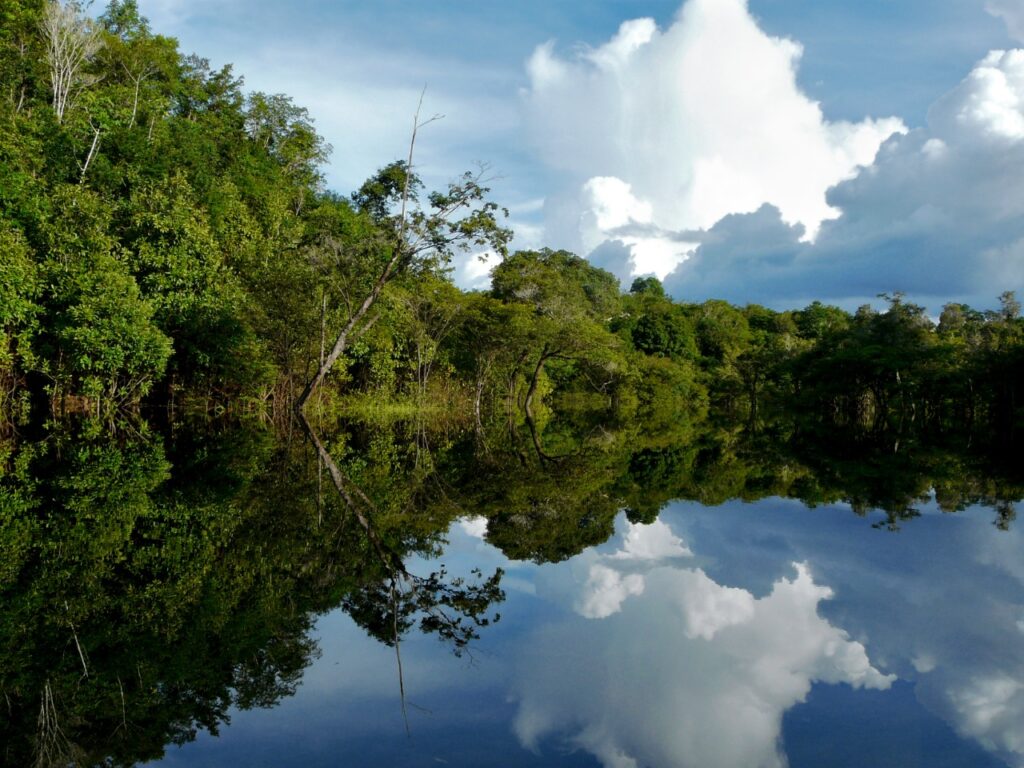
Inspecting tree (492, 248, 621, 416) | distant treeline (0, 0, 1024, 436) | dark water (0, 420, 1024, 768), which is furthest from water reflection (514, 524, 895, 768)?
tree (492, 248, 621, 416)

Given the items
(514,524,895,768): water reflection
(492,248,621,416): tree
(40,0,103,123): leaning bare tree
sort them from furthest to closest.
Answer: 1. (492,248,621,416): tree
2. (40,0,103,123): leaning bare tree
3. (514,524,895,768): water reflection

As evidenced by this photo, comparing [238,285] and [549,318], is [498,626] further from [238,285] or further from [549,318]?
[549,318]

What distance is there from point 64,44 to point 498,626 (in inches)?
1526

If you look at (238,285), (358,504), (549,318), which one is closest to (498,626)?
(358,504)

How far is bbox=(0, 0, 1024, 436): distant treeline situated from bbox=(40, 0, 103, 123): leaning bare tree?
5.1 inches

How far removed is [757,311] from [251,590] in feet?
374

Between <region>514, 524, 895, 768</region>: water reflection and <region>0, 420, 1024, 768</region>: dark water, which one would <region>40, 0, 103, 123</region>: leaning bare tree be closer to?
<region>0, 420, 1024, 768</region>: dark water

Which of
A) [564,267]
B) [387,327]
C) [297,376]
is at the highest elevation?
[564,267]

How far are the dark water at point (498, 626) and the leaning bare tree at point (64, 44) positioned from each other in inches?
1156

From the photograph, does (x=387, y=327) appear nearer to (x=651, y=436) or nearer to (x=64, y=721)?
(x=651, y=436)

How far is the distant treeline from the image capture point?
23.8 metres

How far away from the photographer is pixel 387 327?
36031 mm

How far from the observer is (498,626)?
20.2ft

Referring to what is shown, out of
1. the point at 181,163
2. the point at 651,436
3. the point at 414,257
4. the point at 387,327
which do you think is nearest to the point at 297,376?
the point at 387,327
